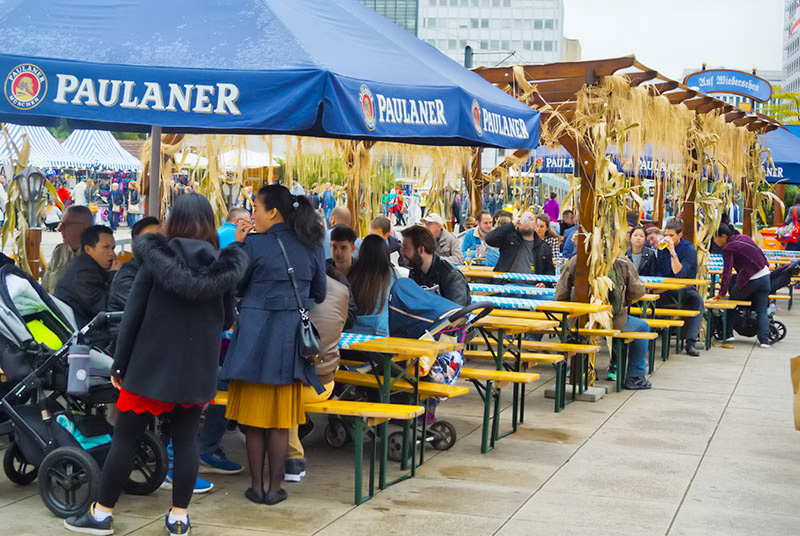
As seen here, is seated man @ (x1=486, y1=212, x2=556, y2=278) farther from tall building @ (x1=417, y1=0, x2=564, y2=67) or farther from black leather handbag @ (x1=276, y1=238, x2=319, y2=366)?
A: tall building @ (x1=417, y1=0, x2=564, y2=67)

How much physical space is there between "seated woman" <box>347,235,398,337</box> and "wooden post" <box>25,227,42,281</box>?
405cm

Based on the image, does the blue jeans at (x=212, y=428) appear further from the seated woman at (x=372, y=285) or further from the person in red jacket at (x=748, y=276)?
the person in red jacket at (x=748, y=276)

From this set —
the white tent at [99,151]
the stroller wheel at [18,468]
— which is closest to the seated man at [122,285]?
the stroller wheel at [18,468]

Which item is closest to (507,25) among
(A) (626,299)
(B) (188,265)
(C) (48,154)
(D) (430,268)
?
(C) (48,154)

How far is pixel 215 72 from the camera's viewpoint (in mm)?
5219

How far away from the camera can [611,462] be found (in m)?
7.18

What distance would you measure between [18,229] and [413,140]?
3829 millimetres

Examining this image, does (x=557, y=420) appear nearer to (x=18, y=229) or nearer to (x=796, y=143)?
(x=18, y=229)

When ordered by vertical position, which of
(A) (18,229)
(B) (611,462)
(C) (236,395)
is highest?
(A) (18,229)

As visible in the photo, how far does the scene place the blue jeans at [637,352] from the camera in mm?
10266

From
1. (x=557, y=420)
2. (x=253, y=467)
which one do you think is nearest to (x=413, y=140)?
(x=557, y=420)

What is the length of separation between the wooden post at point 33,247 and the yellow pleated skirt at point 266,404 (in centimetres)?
462

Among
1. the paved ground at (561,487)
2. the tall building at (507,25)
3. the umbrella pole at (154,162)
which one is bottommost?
the paved ground at (561,487)

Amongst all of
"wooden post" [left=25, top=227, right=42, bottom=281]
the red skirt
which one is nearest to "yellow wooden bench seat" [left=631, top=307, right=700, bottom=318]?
"wooden post" [left=25, top=227, right=42, bottom=281]
